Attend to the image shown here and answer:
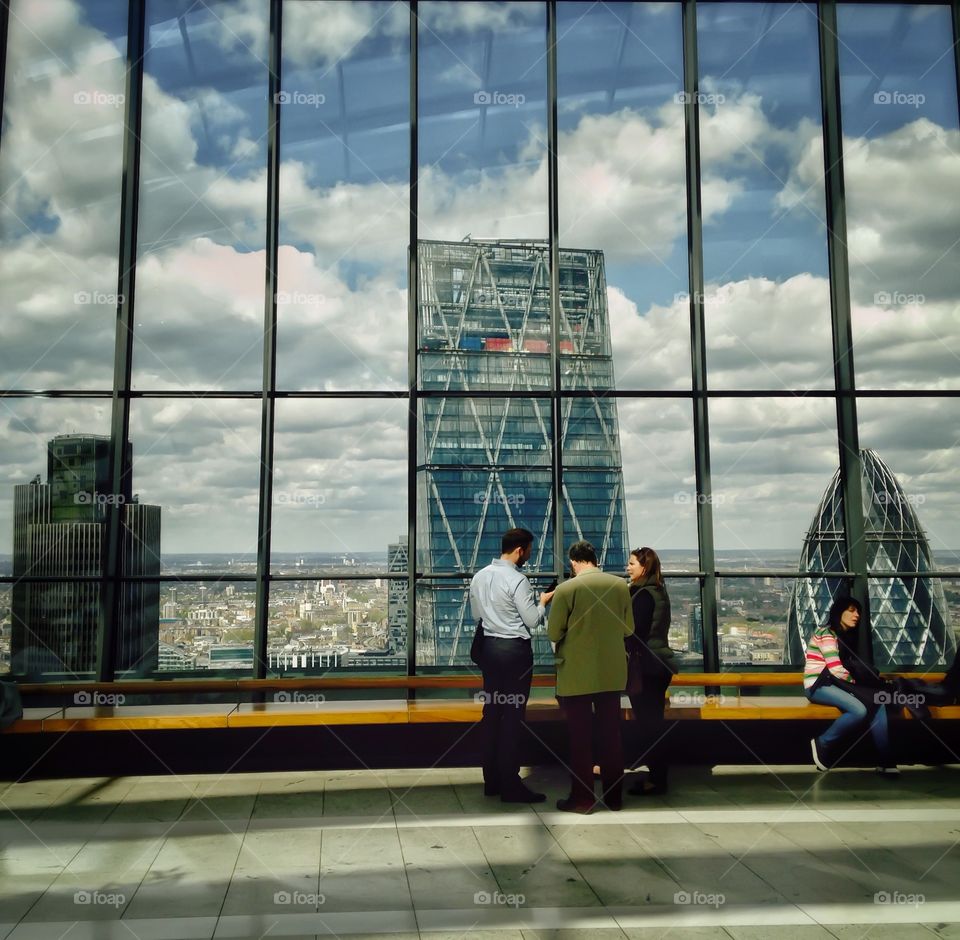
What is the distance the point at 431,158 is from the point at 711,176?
6.63ft

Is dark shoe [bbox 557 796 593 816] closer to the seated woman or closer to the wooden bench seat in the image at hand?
the wooden bench seat

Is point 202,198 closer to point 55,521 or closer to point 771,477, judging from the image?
point 55,521

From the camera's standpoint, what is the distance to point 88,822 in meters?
4.00

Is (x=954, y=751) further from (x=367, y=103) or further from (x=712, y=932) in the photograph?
(x=367, y=103)

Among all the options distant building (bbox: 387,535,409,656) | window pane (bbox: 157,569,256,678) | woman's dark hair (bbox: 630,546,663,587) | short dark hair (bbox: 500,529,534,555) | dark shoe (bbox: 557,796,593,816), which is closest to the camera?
dark shoe (bbox: 557,796,593,816)

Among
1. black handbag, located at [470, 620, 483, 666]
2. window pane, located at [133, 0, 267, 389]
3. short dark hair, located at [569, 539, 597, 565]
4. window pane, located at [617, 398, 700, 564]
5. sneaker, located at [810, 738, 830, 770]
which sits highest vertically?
window pane, located at [133, 0, 267, 389]

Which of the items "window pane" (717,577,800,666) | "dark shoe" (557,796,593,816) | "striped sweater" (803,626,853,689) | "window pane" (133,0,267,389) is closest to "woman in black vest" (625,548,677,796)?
"dark shoe" (557,796,593,816)

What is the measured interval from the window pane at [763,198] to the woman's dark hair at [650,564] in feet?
6.58

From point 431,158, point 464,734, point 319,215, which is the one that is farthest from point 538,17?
point 464,734

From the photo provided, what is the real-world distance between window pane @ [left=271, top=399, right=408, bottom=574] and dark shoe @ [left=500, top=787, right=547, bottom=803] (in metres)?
1.93

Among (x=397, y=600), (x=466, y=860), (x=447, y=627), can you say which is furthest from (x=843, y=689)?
(x=397, y=600)

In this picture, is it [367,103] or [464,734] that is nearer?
[464,734]

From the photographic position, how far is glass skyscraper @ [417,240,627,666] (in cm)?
582

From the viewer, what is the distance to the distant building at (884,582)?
5.83 metres
